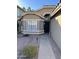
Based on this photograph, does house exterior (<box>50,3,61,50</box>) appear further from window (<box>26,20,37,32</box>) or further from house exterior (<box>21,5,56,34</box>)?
window (<box>26,20,37,32</box>)

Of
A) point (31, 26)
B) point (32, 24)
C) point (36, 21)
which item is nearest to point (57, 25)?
point (31, 26)

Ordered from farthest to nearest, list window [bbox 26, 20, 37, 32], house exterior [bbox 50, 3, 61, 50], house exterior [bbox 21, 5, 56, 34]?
1. window [bbox 26, 20, 37, 32]
2. house exterior [bbox 21, 5, 56, 34]
3. house exterior [bbox 50, 3, 61, 50]

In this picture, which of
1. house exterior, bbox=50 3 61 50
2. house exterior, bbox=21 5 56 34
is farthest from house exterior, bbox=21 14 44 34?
house exterior, bbox=50 3 61 50

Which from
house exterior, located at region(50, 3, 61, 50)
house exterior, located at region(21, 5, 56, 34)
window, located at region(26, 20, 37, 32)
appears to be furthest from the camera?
window, located at region(26, 20, 37, 32)

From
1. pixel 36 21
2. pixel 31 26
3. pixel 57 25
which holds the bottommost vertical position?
pixel 31 26

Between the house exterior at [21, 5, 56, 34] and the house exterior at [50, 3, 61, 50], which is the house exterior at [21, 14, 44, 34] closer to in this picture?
the house exterior at [21, 5, 56, 34]

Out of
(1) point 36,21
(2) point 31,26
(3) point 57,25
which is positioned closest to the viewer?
(3) point 57,25

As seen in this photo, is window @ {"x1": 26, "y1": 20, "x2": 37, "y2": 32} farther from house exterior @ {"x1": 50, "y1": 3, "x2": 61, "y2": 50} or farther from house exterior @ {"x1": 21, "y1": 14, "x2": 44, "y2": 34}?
house exterior @ {"x1": 50, "y1": 3, "x2": 61, "y2": 50}

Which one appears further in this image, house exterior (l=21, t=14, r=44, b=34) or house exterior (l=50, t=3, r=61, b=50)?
house exterior (l=21, t=14, r=44, b=34)

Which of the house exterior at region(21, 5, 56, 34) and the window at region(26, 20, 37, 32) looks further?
the window at region(26, 20, 37, 32)

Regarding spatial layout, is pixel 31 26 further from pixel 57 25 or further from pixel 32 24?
pixel 57 25

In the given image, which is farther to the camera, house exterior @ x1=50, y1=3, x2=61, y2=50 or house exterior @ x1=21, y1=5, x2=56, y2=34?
house exterior @ x1=21, y1=5, x2=56, y2=34
